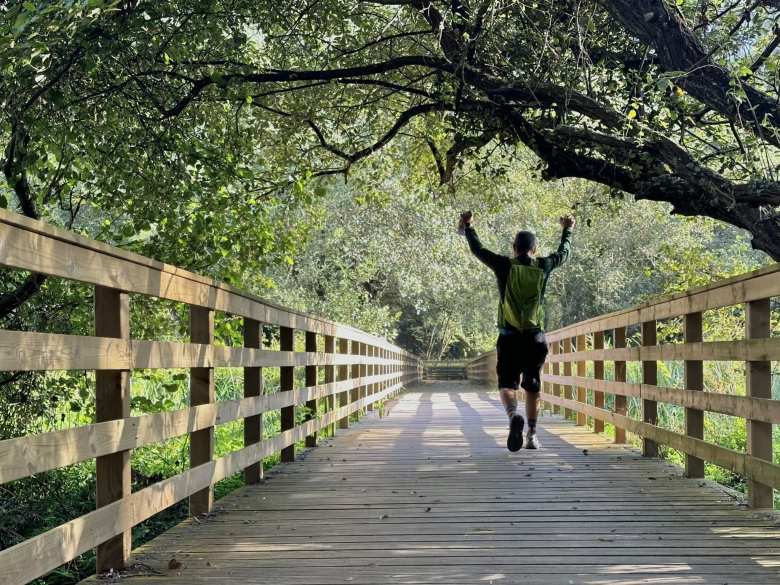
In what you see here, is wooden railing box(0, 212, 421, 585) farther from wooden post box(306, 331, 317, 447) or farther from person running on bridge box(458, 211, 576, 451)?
person running on bridge box(458, 211, 576, 451)

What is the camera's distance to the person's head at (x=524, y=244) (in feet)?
23.2

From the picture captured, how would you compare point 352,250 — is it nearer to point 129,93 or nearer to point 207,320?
point 129,93

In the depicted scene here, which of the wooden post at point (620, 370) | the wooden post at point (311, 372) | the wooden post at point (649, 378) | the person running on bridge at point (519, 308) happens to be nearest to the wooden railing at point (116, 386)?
the wooden post at point (311, 372)

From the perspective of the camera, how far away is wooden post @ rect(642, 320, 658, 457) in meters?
7.12

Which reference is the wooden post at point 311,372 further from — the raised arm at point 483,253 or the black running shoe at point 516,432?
the black running shoe at point 516,432

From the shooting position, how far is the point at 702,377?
5.94 metres

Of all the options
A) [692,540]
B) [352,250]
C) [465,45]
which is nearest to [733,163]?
[465,45]

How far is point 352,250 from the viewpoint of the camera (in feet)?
78.4

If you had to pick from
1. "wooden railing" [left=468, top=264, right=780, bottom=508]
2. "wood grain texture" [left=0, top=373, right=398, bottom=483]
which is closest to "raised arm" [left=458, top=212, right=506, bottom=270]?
"wooden railing" [left=468, top=264, right=780, bottom=508]

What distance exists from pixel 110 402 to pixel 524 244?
4103mm

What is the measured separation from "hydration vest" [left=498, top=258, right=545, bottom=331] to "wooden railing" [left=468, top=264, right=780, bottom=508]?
0.79 metres

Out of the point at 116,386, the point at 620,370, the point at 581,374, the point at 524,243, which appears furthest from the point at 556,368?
the point at 116,386

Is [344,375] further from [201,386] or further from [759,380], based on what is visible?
[759,380]

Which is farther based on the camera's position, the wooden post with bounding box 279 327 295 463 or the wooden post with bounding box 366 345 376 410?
the wooden post with bounding box 366 345 376 410
